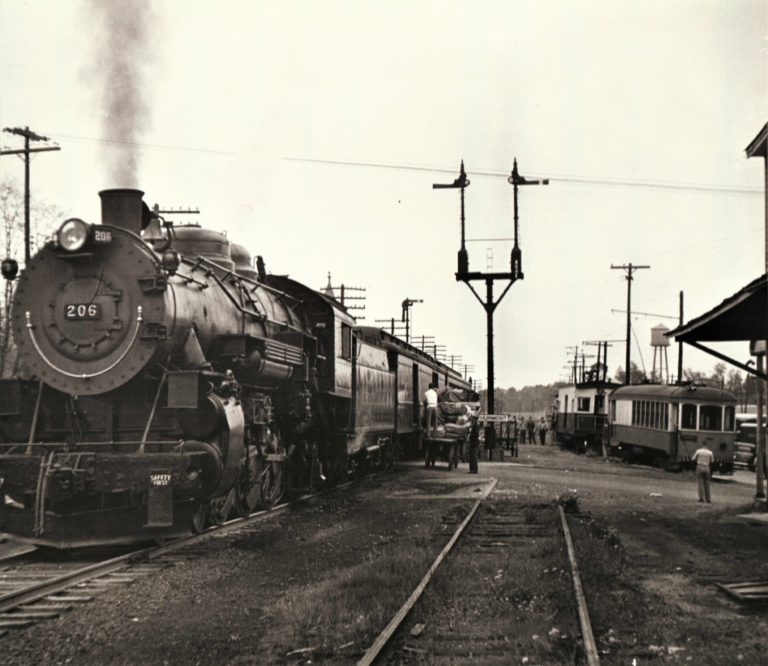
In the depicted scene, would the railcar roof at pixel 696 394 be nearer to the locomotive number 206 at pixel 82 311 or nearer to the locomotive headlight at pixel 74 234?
the locomotive number 206 at pixel 82 311

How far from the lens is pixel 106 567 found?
8.26 meters

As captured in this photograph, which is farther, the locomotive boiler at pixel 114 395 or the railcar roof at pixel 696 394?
the railcar roof at pixel 696 394

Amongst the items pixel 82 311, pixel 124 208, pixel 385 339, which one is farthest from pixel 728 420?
pixel 82 311

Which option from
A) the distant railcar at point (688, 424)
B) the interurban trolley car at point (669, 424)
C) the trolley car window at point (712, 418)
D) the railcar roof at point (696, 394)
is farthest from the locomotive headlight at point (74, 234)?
the trolley car window at point (712, 418)

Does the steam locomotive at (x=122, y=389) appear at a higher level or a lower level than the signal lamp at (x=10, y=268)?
lower

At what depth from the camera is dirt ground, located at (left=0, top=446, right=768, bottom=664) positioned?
5.71 meters

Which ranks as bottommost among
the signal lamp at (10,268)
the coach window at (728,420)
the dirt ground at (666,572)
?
the dirt ground at (666,572)

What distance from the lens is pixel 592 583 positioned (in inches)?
309

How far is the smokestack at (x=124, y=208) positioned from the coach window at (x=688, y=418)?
21196mm

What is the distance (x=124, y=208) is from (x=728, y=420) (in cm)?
2208

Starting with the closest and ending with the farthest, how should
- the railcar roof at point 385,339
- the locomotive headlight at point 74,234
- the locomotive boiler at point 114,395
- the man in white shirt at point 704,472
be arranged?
the locomotive boiler at point 114,395
the locomotive headlight at point 74,234
the man in white shirt at point 704,472
the railcar roof at point 385,339

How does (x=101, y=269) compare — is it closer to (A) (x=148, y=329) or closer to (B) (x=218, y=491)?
(A) (x=148, y=329)

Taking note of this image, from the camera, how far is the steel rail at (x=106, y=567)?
697cm

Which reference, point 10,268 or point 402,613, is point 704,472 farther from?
point 10,268
